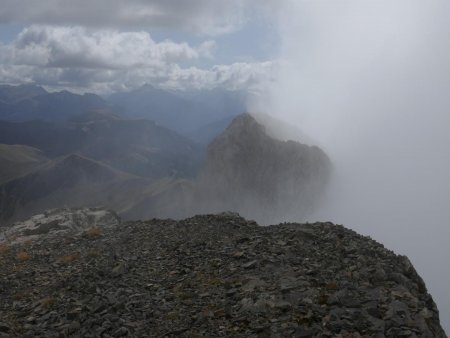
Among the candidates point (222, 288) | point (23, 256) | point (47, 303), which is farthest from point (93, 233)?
point (222, 288)

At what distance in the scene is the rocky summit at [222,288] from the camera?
16125 mm

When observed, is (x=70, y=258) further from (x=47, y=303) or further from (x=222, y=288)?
(x=222, y=288)

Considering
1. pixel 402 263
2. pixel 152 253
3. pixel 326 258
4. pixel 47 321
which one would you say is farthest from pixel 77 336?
pixel 402 263

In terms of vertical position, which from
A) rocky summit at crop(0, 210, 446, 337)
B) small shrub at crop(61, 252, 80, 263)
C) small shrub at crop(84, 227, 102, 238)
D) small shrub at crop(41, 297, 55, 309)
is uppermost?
rocky summit at crop(0, 210, 446, 337)

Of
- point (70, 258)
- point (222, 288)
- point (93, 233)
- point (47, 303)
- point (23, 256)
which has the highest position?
point (222, 288)

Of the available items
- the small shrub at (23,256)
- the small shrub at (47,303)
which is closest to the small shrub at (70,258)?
the small shrub at (23,256)

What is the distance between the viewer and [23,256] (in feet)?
89.7

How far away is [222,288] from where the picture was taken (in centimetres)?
1925

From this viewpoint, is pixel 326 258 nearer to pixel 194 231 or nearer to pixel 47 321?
pixel 194 231

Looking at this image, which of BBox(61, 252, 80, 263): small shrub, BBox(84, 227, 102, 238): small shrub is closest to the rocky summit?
BBox(61, 252, 80, 263): small shrub

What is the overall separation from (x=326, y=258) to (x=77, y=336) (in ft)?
38.8

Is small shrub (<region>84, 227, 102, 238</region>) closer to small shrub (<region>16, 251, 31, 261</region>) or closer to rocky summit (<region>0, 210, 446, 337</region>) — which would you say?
rocky summit (<region>0, 210, 446, 337</region>)

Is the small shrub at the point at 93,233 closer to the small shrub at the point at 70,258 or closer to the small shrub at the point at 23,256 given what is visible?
the small shrub at the point at 23,256

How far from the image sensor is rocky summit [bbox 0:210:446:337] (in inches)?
635
